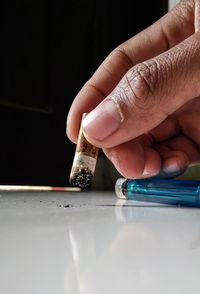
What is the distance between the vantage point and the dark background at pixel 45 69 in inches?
48.8

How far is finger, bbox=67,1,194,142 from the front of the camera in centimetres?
67

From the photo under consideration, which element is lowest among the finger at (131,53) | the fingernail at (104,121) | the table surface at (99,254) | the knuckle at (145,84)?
the table surface at (99,254)

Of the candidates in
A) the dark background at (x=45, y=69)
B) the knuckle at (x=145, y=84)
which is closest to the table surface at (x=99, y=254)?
the knuckle at (x=145, y=84)

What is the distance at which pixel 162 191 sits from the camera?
0.63 metres

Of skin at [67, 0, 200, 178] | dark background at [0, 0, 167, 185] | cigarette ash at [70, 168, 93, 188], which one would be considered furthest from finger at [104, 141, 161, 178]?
dark background at [0, 0, 167, 185]

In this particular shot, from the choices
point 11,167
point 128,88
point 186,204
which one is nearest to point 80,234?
point 128,88

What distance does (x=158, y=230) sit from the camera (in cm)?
38

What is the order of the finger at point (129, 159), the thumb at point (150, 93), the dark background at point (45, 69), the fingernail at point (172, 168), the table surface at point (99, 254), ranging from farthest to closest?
the dark background at point (45, 69), the fingernail at point (172, 168), the finger at point (129, 159), the thumb at point (150, 93), the table surface at point (99, 254)

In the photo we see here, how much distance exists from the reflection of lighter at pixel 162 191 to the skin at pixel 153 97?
0.03m

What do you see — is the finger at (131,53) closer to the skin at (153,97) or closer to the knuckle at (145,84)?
the skin at (153,97)

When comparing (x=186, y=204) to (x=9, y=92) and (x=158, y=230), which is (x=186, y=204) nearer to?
(x=158, y=230)

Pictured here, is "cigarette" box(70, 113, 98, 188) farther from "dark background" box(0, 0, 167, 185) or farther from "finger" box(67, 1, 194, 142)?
"dark background" box(0, 0, 167, 185)

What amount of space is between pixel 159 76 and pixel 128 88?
0.04m

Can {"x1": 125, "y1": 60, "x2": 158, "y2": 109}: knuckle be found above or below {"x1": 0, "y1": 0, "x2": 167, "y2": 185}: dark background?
below
